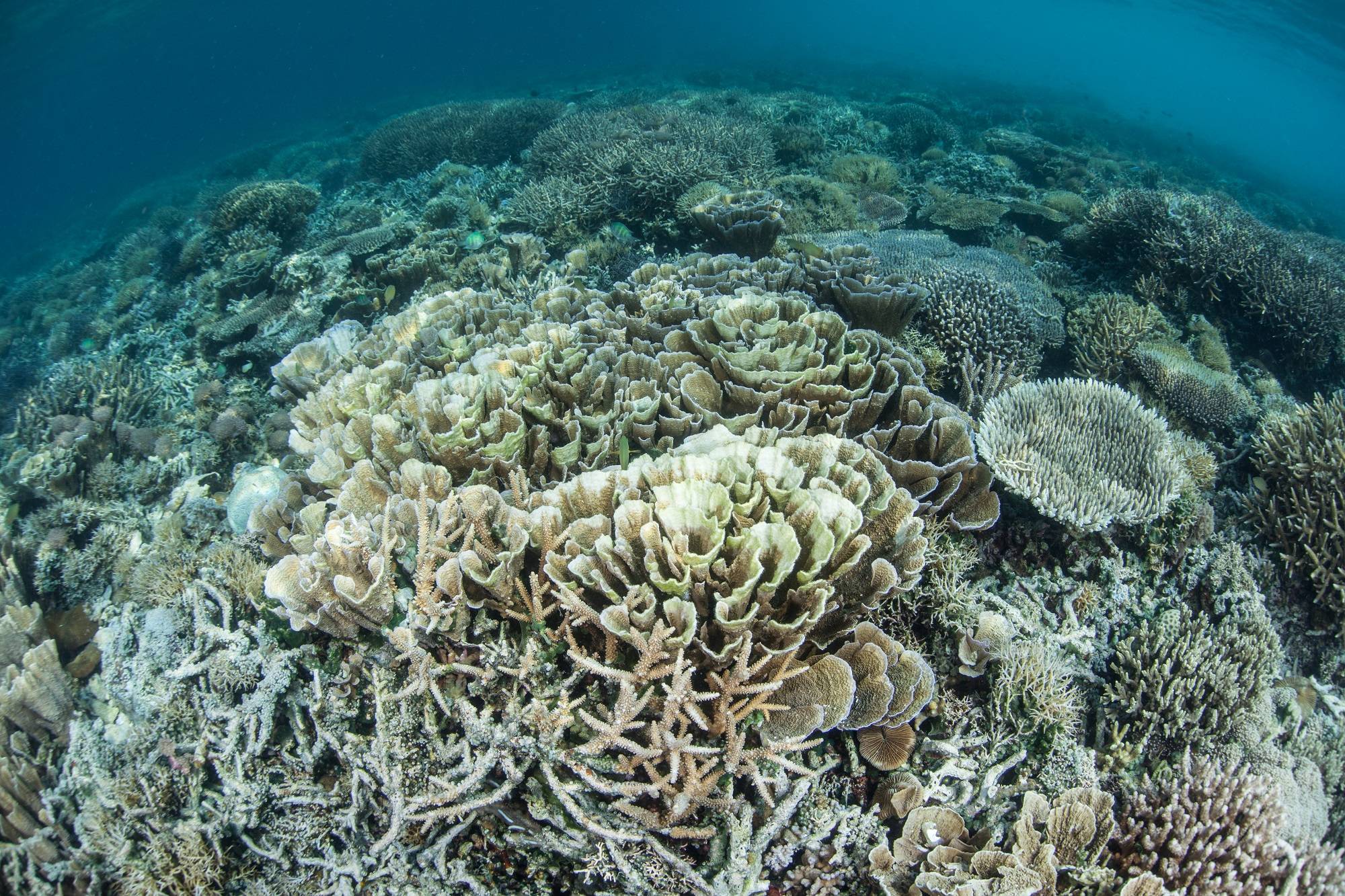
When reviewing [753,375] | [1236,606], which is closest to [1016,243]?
[1236,606]

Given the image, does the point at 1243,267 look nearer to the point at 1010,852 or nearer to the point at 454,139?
the point at 1010,852

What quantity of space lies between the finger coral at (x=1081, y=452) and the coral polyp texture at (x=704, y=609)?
3 centimetres

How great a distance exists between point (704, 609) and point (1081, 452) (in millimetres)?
3134

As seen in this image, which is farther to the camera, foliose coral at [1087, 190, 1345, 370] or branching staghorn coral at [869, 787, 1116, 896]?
foliose coral at [1087, 190, 1345, 370]

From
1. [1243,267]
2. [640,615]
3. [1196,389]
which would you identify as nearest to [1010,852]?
[640,615]

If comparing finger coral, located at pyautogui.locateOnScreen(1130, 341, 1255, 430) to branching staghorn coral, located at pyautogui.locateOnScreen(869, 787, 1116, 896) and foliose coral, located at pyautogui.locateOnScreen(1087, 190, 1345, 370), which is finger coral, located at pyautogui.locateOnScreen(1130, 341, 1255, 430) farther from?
branching staghorn coral, located at pyautogui.locateOnScreen(869, 787, 1116, 896)

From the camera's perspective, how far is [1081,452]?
12.6 ft

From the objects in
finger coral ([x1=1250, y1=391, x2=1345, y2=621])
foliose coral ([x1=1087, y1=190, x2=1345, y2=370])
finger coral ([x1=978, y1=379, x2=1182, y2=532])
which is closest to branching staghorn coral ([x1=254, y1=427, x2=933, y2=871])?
finger coral ([x1=978, y1=379, x2=1182, y2=532])

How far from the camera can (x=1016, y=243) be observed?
927cm

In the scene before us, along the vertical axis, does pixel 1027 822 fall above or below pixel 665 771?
below

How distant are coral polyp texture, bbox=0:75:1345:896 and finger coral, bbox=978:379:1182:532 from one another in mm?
27

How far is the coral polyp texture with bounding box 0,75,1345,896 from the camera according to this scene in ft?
7.14

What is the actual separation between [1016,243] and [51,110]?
430 feet

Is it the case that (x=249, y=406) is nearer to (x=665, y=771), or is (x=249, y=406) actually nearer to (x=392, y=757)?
(x=392, y=757)
